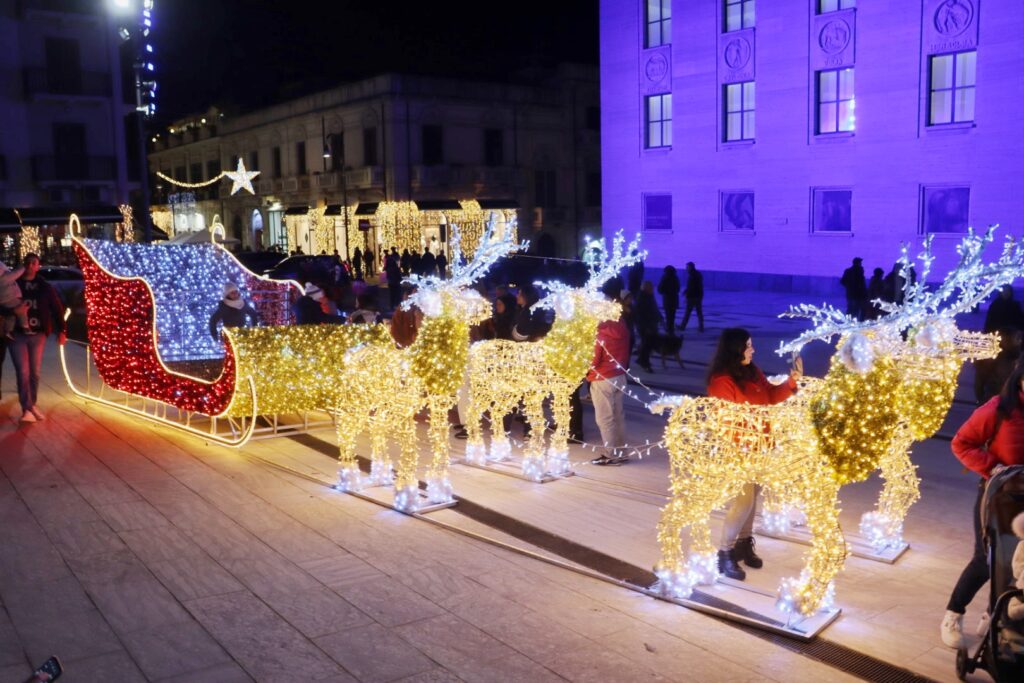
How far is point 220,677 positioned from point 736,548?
10.5ft

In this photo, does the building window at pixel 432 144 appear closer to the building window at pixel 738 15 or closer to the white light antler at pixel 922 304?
the building window at pixel 738 15

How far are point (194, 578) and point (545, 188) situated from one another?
3941 cm

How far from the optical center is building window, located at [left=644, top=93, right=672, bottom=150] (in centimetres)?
2983

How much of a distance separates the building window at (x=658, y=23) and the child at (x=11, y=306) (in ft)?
76.0

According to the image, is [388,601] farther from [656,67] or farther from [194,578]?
[656,67]

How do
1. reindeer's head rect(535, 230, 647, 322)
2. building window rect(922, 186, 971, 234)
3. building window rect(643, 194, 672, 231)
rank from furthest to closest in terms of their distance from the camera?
building window rect(643, 194, 672, 231) < building window rect(922, 186, 971, 234) < reindeer's head rect(535, 230, 647, 322)

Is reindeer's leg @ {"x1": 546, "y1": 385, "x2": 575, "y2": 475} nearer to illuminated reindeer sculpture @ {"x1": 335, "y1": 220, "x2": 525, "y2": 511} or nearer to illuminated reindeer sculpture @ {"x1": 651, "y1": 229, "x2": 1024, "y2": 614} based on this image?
illuminated reindeer sculpture @ {"x1": 335, "y1": 220, "x2": 525, "y2": 511}

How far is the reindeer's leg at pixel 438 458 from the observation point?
297 inches

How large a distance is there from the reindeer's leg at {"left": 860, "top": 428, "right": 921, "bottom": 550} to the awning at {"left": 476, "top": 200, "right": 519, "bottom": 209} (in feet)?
119

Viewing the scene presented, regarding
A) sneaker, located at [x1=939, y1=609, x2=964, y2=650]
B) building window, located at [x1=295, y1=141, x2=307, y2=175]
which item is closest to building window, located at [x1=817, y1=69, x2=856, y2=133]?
sneaker, located at [x1=939, y1=609, x2=964, y2=650]

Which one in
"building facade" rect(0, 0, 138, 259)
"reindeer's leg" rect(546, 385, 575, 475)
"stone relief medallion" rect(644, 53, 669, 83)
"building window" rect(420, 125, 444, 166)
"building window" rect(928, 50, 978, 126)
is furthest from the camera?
"building window" rect(420, 125, 444, 166)

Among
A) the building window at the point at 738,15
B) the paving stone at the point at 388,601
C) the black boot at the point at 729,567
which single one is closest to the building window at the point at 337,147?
the building window at the point at 738,15

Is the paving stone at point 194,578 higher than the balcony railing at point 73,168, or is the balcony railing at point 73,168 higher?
the balcony railing at point 73,168

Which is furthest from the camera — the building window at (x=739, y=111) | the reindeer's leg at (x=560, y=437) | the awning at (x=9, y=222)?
the awning at (x=9, y=222)
